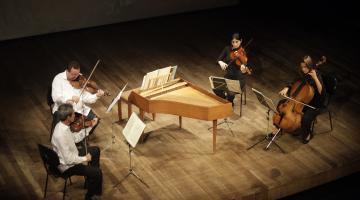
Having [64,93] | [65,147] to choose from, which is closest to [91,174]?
[65,147]

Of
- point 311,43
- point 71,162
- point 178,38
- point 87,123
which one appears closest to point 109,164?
point 87,123

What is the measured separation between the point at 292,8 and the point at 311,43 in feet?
5.37

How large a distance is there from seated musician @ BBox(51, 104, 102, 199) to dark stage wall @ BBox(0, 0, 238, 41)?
4.46 meters

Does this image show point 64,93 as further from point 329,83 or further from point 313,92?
point 329,83

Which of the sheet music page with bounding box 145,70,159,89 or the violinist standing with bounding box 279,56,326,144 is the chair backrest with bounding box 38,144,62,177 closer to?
the sheet music page with bounding box 145,70,159,89

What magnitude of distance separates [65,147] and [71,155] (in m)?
0.11

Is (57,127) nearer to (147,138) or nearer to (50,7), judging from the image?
(147,138)

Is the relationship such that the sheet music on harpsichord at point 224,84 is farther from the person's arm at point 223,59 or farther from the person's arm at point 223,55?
the person's arm at point 223,55

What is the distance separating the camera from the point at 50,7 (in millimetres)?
10797

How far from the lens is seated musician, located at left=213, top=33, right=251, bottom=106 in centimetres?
820

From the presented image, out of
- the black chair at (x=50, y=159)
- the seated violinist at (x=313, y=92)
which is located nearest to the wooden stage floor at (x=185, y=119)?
the seated violinist at (x=313, y=92)

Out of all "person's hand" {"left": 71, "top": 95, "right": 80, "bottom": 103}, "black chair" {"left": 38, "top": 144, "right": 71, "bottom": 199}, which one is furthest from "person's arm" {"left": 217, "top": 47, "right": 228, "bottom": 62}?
"black chair" {"left": 38, "top": 144, "right": 71, "bottom": 199}

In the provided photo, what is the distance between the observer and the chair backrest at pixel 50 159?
6.31m

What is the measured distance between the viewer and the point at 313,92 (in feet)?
24.6
